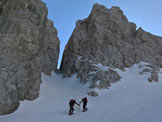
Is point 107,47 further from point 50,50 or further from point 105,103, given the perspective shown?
point 105,103

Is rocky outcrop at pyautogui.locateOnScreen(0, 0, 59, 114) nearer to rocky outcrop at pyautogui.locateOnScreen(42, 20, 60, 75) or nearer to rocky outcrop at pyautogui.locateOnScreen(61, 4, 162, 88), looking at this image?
rocky outcrop at pyautogui.locateOnScreen(61, 4, 162, 88)

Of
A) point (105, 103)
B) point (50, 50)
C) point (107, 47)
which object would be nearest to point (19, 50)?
point (105, 103)

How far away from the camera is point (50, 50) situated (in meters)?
47.0

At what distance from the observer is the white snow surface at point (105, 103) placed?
37.9ft

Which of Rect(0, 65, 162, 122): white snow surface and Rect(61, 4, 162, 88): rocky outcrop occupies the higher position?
Rect(61, 4, 162, 88): rocky outcrop

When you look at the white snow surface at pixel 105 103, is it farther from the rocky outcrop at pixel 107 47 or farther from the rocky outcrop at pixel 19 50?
the rocky outcrop at pixel 107 47

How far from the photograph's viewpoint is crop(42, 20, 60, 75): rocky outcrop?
42.1 metres

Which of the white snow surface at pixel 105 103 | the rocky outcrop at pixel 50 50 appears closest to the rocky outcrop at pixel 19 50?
the white snow surface at pixel 105 103

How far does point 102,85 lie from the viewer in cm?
2667

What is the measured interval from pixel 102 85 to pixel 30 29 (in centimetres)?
1592

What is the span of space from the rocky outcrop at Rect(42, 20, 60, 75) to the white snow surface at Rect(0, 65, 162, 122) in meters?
4.53

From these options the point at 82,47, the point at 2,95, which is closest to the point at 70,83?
the point at 82,47

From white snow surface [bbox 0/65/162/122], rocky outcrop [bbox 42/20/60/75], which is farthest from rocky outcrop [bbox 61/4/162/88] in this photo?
rocky outcrop [bbox 42/20/60/75]

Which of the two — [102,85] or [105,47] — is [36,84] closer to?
[102,85]
